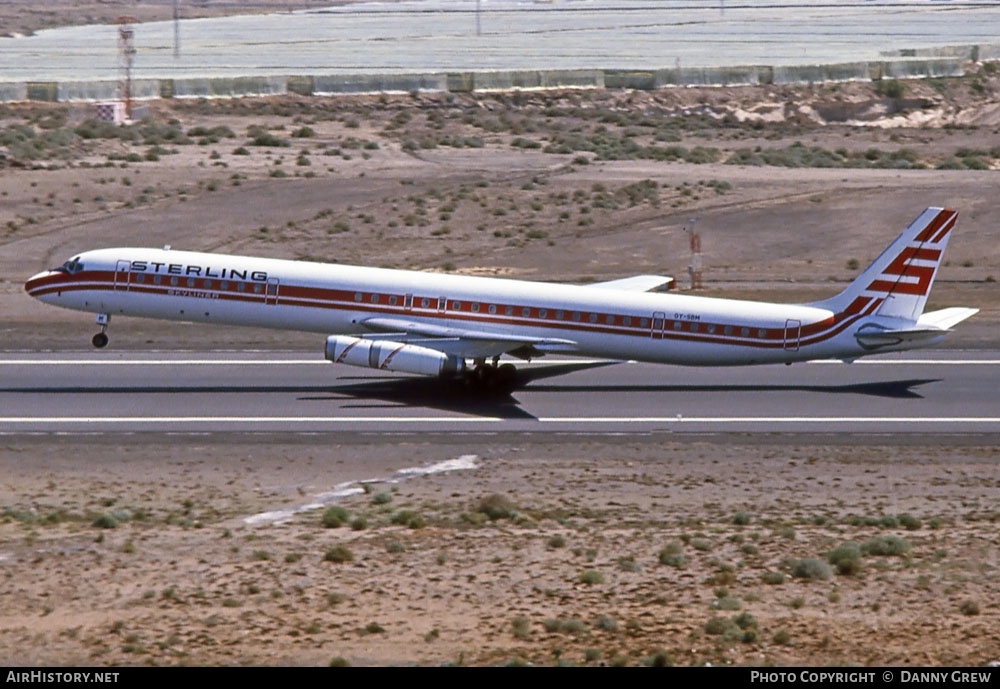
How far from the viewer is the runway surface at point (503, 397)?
4228cm

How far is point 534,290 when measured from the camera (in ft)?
149

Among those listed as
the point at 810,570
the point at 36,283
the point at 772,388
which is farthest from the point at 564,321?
the point at 810,570

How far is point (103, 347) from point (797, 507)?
2569 centimetres

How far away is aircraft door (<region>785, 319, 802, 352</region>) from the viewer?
44903 mm

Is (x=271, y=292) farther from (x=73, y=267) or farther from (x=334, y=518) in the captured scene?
(x=334, y=518)

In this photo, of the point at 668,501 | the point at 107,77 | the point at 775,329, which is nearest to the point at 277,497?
the point at 668,501

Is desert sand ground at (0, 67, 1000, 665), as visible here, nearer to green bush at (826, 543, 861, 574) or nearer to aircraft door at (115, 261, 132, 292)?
green bush at (826, 543, 861, 574)

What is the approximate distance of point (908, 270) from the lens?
146 feet

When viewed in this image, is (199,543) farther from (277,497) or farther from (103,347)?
(103,347)

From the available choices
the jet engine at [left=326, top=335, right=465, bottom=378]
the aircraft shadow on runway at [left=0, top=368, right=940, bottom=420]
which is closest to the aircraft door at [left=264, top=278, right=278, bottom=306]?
the aircraft shadow on runway at [left=0, top=368, right=940, bottom=420]

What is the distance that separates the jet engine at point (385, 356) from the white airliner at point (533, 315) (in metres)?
0.04

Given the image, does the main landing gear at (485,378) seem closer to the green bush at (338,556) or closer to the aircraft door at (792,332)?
the aircraft door at (792,332)

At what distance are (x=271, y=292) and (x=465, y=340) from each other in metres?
5.91

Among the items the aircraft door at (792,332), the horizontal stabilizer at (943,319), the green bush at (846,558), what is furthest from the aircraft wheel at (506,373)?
the green bush at (846,558)
